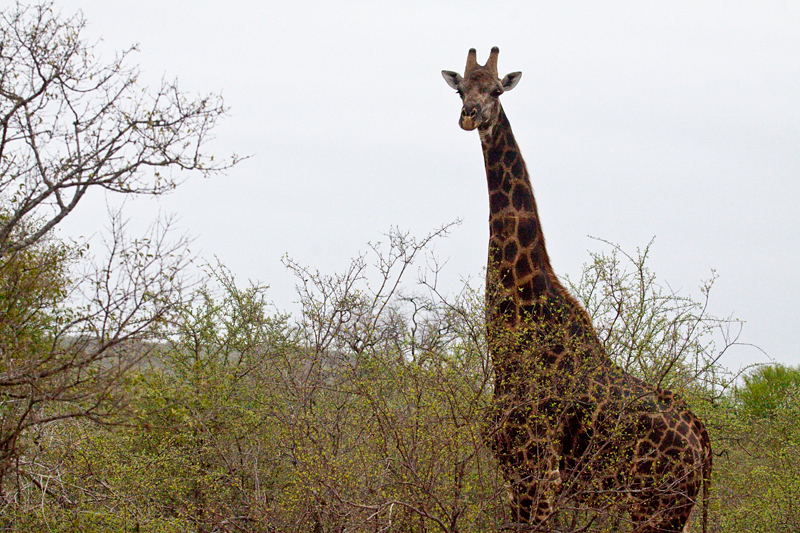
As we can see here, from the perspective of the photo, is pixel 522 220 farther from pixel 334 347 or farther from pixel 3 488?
pixel 3 488

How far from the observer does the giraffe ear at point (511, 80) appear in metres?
8.16

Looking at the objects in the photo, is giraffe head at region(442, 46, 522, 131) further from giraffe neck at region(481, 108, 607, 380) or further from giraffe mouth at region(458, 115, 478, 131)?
giraffe neck at region(481, 108, 607, 380)

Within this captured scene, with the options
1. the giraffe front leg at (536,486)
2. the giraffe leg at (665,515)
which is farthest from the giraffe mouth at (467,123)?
the giraffe leg at (665,515)

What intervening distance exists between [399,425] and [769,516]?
5.08 meters

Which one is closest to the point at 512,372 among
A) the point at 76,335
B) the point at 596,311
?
the point at 596,311

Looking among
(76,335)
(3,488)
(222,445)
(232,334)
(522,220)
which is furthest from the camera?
(232,334)

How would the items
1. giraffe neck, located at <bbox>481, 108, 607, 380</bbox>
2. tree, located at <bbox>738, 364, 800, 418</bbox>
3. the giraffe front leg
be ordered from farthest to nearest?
tree, located at <bbox>738, 364, 800, 418</bbox> → giraffe neck, located at <bbox>481, 108, 607, 380</bbox> → the giraffe front leg

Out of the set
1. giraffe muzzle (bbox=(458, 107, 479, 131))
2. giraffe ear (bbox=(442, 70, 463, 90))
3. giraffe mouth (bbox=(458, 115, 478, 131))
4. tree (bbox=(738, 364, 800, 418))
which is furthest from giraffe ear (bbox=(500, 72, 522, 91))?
tree (bbox=(738, 364, 800, 418))

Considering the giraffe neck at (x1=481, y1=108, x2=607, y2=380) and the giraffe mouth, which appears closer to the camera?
the giraffe neck at (x1=481, y1=108, x2=607, y2=380)

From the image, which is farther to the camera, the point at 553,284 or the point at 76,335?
the point at 553,284

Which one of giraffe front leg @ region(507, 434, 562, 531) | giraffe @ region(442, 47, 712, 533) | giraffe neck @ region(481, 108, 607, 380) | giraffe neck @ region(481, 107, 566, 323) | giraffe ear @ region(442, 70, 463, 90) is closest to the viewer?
giraffe front leg @ region(507, 434, 562, 531)

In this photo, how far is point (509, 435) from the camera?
6418 mm

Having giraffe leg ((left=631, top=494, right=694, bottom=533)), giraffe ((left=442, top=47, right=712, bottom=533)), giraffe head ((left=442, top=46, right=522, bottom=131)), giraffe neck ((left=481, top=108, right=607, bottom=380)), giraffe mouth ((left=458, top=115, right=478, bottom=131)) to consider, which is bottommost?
giraffe leg ((left=631, top=494, right=694, bottom=533))

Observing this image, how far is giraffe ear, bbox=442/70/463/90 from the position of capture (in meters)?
8.12
